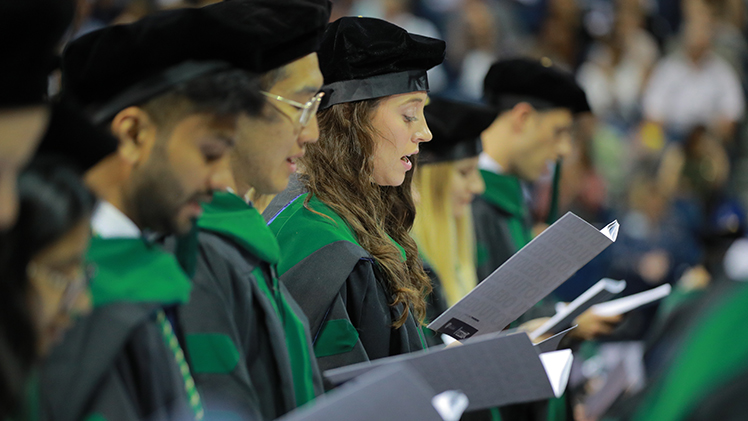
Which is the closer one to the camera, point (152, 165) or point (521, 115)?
point (152, 165)

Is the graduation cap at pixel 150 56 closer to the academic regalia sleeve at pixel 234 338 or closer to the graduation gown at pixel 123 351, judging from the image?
the graduation gown at pixel 123 351

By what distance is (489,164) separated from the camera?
4672mm

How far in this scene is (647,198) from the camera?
755 centimetres

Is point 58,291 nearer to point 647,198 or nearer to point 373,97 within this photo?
point 373,97

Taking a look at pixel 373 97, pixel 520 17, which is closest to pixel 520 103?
pixel 373 97

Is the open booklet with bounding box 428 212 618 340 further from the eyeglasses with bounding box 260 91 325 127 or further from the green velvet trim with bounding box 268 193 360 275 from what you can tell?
the eyeglasses with bounding box 260 91 325 127

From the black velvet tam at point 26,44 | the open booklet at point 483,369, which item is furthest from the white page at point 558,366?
the black velvet tam at point 26,44

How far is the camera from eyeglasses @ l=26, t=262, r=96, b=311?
1225 millimetres

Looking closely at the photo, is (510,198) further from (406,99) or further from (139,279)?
(139,279)

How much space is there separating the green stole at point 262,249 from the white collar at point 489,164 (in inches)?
109

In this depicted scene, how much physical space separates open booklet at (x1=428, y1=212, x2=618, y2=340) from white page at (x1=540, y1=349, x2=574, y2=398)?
0.15 meters

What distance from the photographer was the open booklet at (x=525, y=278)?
2357 mm

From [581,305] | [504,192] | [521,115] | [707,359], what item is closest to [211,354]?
[707,359]

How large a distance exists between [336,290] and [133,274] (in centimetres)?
91
